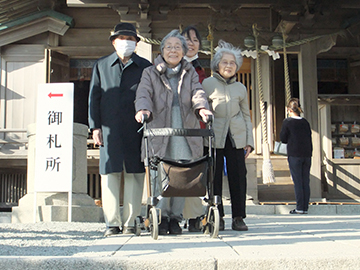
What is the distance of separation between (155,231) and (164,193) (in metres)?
0.29

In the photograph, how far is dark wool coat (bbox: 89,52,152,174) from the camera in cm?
433

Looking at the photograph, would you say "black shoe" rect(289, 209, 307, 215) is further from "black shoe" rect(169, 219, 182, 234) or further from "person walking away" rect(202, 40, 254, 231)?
"black shoe" rect(169, 219, 182, 234)

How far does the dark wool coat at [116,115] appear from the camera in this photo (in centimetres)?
433

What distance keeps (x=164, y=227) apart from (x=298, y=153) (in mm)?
3996

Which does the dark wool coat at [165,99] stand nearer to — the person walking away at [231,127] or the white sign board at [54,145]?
the person walking away at [231,127]

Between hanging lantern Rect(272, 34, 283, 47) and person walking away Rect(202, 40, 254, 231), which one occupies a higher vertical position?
hanging lantern Rect(272, 34, 283, 47)

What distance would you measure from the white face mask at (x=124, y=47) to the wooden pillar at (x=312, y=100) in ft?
19.7

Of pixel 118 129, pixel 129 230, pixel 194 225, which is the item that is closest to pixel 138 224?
pixel 129 230

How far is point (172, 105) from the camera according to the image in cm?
412

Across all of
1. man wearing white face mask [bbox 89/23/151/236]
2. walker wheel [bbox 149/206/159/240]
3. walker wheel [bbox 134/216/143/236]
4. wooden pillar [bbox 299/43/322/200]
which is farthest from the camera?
wooden pillar [bbox 299/43/322/200]

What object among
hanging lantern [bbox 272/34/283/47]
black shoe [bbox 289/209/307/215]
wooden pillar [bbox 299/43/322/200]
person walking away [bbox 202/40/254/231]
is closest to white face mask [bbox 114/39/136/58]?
person walking away [bbox 202/40/254/231]

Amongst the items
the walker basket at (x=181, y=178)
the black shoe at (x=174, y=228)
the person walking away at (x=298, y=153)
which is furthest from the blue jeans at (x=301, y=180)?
the walker basket at (x=181, y=178)

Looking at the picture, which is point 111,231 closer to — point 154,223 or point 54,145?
point 154,223

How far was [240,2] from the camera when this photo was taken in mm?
8875
